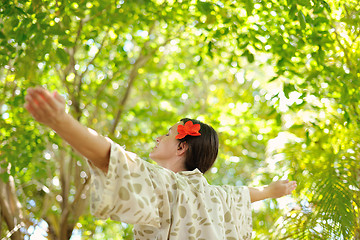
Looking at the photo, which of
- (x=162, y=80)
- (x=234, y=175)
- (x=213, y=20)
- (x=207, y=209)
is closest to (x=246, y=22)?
(x=213, y=20)

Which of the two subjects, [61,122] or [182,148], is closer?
[61,122]

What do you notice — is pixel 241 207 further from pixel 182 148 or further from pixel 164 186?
pixel 164 186

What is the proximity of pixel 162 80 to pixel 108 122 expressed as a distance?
2.01 metres

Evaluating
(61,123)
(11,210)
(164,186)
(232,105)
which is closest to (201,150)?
(164,186)

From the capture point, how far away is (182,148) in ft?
6.66

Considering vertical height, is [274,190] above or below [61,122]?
below

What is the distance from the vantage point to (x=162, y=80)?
737 cm

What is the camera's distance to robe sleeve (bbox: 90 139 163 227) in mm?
1398

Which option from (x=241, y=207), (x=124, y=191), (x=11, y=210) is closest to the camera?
(x=124, y=191)

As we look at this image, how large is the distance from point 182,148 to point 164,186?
0.44 m

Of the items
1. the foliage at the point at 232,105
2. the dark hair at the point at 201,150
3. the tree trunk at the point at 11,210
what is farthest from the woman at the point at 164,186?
the tree trunk at the point at 11,210

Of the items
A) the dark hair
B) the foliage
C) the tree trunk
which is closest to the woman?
the dark hair

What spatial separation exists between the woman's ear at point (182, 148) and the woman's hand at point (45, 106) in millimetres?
877

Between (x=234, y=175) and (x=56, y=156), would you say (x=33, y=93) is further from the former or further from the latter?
(x=234, y=175)
